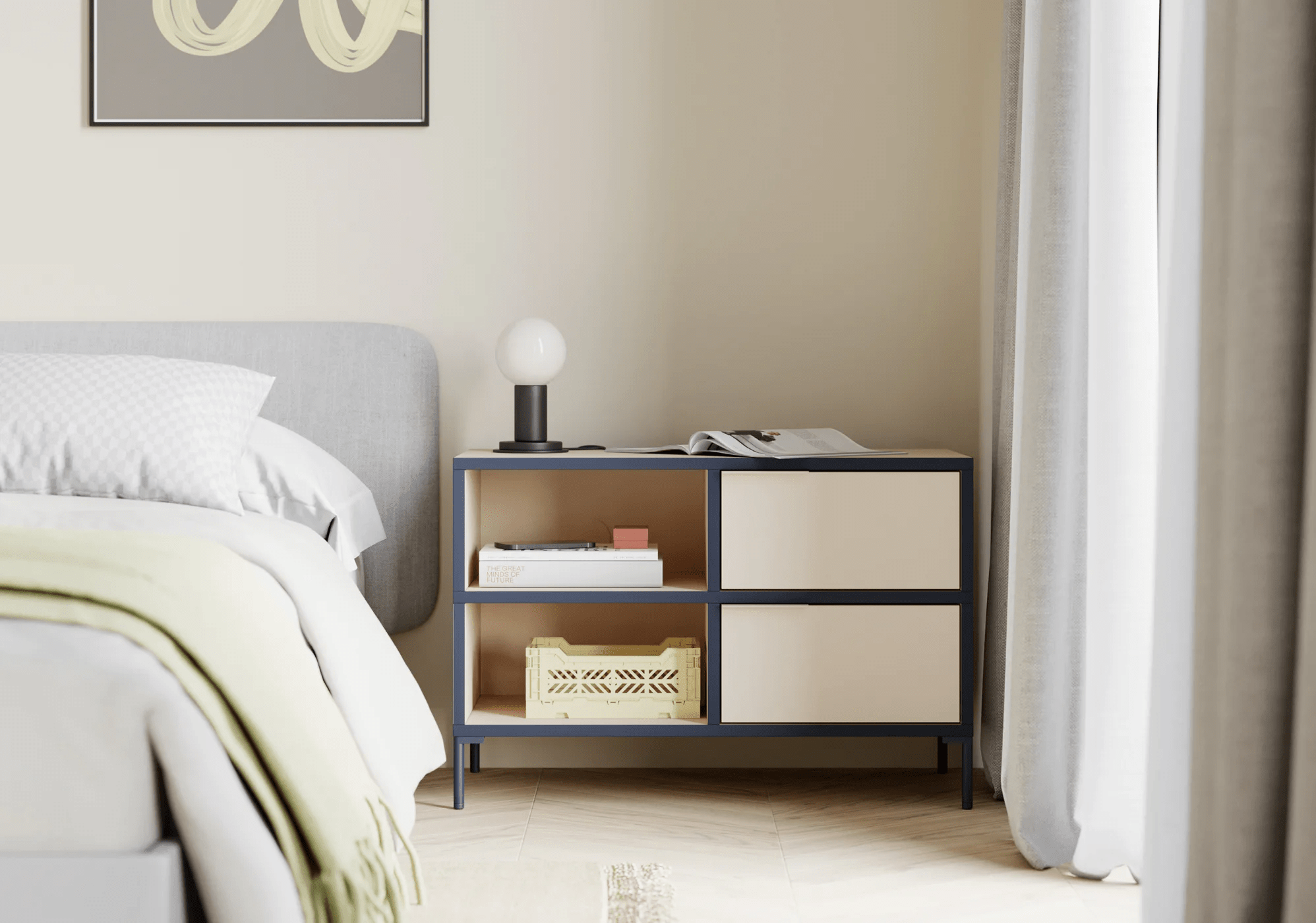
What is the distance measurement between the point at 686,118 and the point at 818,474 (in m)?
0.90

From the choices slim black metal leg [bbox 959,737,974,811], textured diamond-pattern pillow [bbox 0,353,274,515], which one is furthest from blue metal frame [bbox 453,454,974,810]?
textured diamond-pattern pillow [bbox 0,353,274,515]

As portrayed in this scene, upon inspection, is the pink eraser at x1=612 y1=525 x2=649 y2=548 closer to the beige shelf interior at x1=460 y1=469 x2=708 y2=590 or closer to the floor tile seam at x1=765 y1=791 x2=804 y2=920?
the beige shelf interior at x1=460 y1=469 x2=708 y2=590

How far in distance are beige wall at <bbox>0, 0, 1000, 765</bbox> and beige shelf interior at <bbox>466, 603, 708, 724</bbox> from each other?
21 cm

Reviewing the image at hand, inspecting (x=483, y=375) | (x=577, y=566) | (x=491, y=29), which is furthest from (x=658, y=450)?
(x=491, y=29)

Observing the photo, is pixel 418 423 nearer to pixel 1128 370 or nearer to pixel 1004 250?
pixel 1004 250

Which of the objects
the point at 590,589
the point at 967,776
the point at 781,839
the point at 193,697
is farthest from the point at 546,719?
the point at 193,697

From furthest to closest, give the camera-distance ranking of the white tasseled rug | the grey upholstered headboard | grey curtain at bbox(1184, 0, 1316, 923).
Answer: the grey upholstered headboard, the white tasseled rug, grey curtain at bbox(1184, 0, 1316, 923)

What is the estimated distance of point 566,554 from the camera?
7.18 ft

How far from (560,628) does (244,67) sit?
4.72 feet

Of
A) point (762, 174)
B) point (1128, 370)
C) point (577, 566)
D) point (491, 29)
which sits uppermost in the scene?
point (491, 29)

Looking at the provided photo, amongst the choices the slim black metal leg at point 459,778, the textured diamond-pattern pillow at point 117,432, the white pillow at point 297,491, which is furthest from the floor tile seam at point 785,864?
the textured diamond-pattern pillow at point 117,432

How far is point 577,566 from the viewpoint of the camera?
2.19 meters

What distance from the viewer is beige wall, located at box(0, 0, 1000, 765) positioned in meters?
2.49

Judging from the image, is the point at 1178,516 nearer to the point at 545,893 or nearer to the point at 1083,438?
the point at 1083,438
